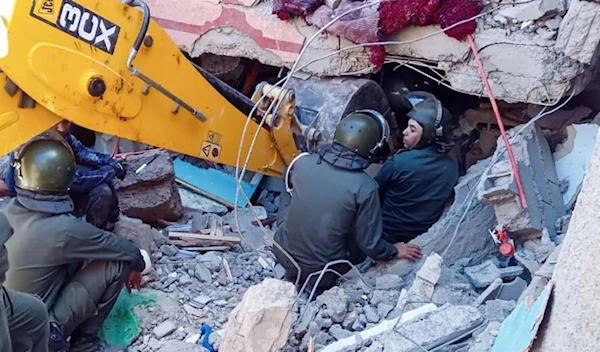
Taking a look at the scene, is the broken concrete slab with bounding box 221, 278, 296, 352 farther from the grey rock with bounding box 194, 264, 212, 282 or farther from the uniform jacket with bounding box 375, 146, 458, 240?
the uniform jacket with bounding box 375, 146, 458, 240

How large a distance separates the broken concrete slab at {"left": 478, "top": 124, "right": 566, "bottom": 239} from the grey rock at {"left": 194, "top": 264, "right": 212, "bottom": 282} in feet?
6.45

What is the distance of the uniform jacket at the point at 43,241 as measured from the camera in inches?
168

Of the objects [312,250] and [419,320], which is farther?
[312,250]

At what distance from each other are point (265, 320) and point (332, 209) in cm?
152

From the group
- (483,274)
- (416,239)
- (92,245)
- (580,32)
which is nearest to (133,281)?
(92,245)

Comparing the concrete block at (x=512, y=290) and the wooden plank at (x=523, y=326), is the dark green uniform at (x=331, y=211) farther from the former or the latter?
the wooden plank at (x=523, y=326)

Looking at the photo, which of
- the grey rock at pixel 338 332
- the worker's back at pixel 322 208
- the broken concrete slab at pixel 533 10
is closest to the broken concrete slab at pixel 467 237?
the worker's back at pixel 322 208

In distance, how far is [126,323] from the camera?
4.79 meters

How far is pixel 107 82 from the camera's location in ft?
14.1

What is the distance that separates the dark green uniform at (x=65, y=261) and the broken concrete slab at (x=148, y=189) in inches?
49.2

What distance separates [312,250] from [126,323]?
1.35 metres

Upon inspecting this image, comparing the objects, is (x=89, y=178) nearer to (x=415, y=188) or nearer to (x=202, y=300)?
(x=202, y=300)

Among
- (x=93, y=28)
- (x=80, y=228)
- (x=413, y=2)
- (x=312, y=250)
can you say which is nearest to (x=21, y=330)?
(x=80, y=228)

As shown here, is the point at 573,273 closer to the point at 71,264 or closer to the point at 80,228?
the point at 80,228
